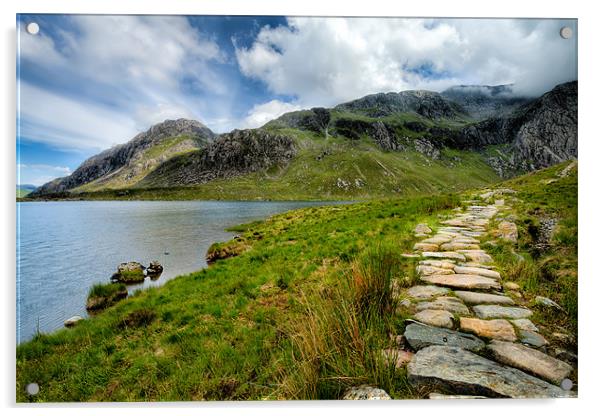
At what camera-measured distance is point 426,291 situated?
11.8 ft

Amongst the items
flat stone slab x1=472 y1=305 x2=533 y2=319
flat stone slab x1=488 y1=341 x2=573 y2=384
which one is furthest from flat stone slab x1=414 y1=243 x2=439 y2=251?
flat stone slab x1=488 y1=341 x2=573 y2=384

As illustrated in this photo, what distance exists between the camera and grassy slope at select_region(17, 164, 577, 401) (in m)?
2.53

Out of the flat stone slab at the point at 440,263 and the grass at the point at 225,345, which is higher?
the flat stone slab at the point at 440,263

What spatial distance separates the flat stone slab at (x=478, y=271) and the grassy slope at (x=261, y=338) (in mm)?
224

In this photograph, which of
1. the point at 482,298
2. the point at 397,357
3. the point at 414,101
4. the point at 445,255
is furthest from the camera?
the point at 414,101

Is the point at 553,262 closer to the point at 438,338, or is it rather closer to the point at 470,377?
the point at 438,338

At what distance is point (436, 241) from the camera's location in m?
6.05

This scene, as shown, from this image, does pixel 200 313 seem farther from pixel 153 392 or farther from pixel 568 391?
pixel 568 391

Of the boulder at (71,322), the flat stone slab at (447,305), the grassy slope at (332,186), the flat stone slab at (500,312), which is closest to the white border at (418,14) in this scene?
the flat stone slab at (500,312)

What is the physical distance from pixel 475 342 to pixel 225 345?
115 inches

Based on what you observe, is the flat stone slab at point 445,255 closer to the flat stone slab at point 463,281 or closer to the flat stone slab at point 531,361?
the flat stone slab at point 463,281

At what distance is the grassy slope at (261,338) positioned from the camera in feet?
8.29

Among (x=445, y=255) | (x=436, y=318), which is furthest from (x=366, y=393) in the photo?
(x=445, y=255)

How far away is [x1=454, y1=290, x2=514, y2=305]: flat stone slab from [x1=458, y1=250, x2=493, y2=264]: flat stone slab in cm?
136
